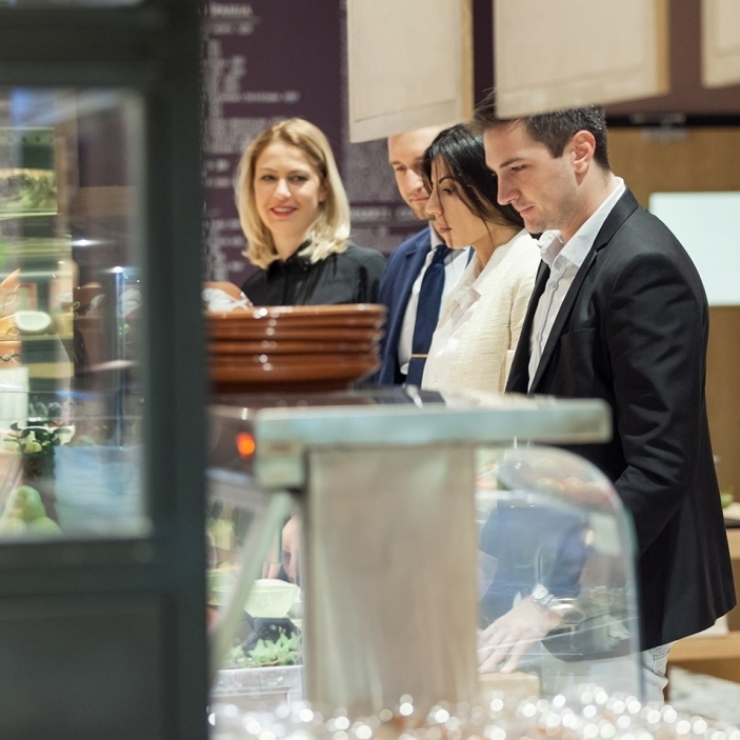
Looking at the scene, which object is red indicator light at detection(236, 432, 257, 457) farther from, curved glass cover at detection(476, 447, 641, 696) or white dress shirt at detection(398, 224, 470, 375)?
white dress shirt at detection(398, 224, 470, 375)

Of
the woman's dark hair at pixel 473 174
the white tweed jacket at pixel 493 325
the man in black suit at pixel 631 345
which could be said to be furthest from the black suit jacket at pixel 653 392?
the woman's dark hair at pixel 473 174

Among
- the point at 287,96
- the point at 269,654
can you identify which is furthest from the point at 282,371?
the point at 287,96

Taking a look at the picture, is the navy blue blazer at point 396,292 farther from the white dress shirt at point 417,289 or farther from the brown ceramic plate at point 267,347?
the brown ceramic plate at point 267,347

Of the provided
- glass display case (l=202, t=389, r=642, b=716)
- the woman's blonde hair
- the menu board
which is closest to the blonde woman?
the woman's blonde hair

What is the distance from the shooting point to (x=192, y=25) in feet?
3.51

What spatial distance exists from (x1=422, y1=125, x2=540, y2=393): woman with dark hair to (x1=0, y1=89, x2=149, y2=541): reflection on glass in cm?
129

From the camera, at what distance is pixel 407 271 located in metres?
3.51

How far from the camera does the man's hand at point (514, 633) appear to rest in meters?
1.57

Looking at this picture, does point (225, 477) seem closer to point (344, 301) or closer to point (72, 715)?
point (72, 715)

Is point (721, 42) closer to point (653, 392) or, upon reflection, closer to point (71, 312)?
point (653, 392)

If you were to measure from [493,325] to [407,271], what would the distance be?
2.60ft

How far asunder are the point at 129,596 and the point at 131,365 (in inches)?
8.1

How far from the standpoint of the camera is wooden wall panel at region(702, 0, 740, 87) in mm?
1527

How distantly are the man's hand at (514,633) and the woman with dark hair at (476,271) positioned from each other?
109 cm
